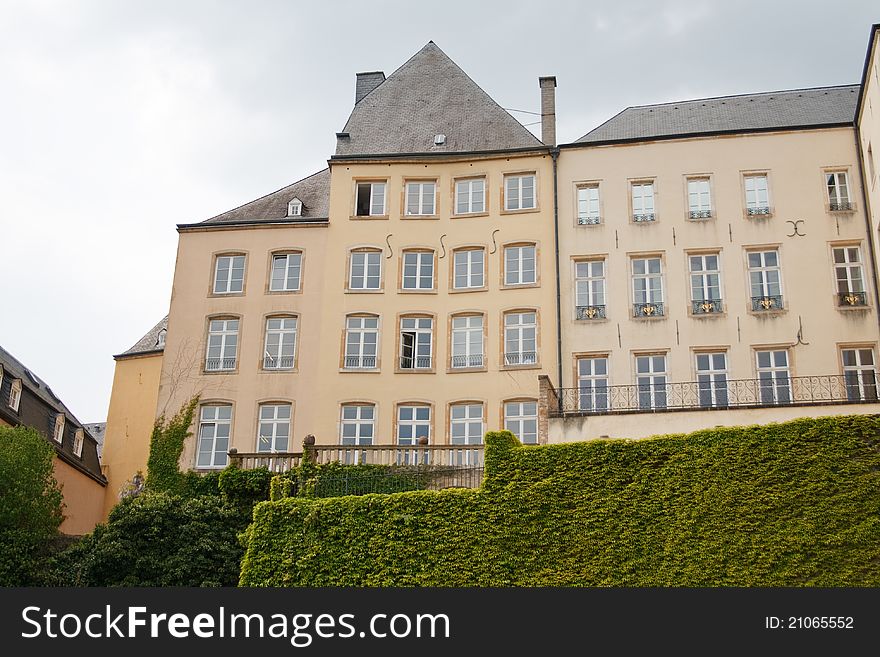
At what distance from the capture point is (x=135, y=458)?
1703 inches

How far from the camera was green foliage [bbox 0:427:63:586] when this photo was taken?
2973cm

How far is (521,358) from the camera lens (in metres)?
34.4

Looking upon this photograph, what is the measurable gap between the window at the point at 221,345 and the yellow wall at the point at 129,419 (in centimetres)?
806

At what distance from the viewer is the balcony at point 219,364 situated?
→ 35625mm

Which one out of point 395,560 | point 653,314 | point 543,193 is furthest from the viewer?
point 543,193

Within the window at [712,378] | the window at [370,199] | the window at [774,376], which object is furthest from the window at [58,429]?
the window at [774,376]

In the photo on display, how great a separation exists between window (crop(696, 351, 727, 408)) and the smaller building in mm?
22924

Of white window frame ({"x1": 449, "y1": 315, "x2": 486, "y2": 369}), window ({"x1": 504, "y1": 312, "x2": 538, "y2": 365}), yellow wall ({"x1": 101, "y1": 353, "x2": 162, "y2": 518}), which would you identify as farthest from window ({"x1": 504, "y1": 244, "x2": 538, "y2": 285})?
yellow wall ({"x1": 101, "y1": 353, "x2": 162, "y2": 518})

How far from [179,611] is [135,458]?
26300mm

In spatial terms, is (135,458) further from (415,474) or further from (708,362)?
(708,362)

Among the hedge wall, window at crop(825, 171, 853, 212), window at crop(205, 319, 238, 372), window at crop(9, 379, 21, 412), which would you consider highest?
window at crop(825, 171, 853, 212)

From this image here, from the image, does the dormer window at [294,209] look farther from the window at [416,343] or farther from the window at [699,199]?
the window at [699,199]

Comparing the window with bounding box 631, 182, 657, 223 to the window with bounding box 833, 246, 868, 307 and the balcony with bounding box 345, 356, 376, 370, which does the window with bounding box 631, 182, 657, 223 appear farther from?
the balcony with bounding box 345, 356, 376, 370

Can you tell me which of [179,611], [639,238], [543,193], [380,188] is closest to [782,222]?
[639,238]
